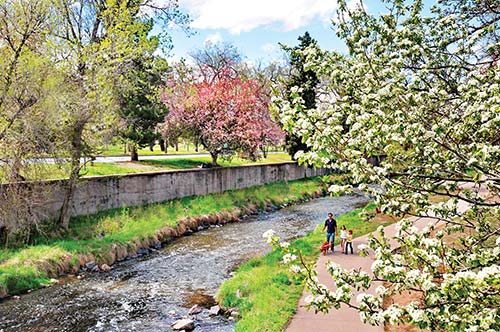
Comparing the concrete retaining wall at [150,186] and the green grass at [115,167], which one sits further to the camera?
the concrete retaining wall at [150,186]

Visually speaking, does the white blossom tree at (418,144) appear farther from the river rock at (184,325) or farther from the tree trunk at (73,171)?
the tree trunk at (73,171)

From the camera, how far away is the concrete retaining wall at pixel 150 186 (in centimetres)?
1961

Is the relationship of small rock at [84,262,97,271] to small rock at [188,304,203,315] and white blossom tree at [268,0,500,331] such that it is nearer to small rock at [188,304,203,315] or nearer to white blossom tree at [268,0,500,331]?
small rock at [188,304,203,315]

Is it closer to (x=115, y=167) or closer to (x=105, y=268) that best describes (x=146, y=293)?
(x=105, y=268)

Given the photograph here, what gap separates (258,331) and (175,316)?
10.5 ft

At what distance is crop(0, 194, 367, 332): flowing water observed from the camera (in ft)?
38.1

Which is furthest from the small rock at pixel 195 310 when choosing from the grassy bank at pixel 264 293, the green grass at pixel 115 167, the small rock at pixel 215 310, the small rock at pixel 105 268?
the green grass at pixel 115 167

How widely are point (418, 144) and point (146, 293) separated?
35.6ft

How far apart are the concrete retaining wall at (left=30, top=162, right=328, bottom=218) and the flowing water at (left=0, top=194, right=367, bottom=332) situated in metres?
3.72

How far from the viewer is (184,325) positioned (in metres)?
11.1

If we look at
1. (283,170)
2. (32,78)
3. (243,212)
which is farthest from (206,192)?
(32,78)

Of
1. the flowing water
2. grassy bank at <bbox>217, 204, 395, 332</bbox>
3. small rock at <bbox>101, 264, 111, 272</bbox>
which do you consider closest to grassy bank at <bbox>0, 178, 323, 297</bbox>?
small rock at <bbox>101, 264, 111, 272</bbox>

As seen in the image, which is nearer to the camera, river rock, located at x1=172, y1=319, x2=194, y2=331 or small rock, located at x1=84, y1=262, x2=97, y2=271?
river rock, located at x1=172, y1=319, x2=194, y2=331

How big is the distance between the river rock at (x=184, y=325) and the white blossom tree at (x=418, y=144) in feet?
22.7
